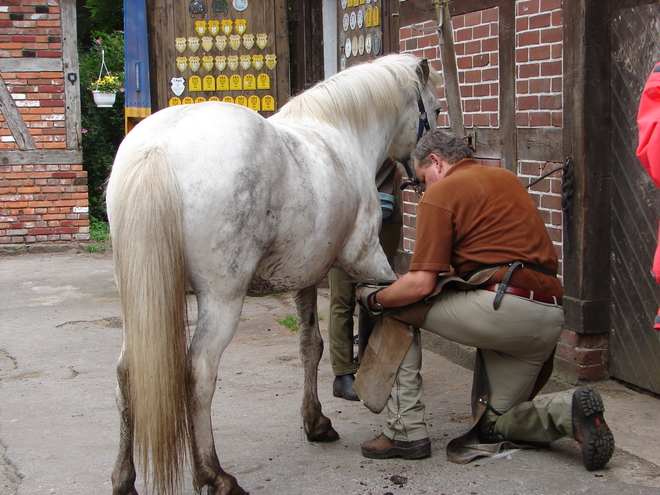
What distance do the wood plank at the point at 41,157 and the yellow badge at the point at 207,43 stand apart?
3.18m

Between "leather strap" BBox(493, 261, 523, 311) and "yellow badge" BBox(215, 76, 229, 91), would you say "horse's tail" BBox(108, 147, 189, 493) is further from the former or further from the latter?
"yellow badge" BBox(215, 76, 229, 91)

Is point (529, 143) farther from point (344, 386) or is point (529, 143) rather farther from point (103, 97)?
point (103, 97)

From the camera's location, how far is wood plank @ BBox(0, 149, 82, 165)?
9391 mm

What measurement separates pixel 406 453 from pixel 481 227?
109 cm

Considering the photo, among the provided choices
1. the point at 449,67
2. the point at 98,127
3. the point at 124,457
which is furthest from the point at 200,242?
the point at 98,127

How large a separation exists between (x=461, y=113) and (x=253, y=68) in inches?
121

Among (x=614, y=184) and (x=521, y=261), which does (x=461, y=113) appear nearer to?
(x=614, y=184)

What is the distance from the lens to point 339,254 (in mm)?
3562

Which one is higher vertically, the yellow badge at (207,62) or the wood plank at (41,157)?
the yellow badge at (207,62)

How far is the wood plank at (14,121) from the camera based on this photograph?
9309 millimetres

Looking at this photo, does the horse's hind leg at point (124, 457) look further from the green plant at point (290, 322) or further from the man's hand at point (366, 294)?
the green plant at point (290, 322)

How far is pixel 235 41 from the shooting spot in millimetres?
7332

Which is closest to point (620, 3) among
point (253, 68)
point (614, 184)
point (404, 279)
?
point (614, 184)

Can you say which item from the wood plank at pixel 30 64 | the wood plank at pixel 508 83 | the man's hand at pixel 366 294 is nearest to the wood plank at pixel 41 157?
the wood plank at pixel 30 64
